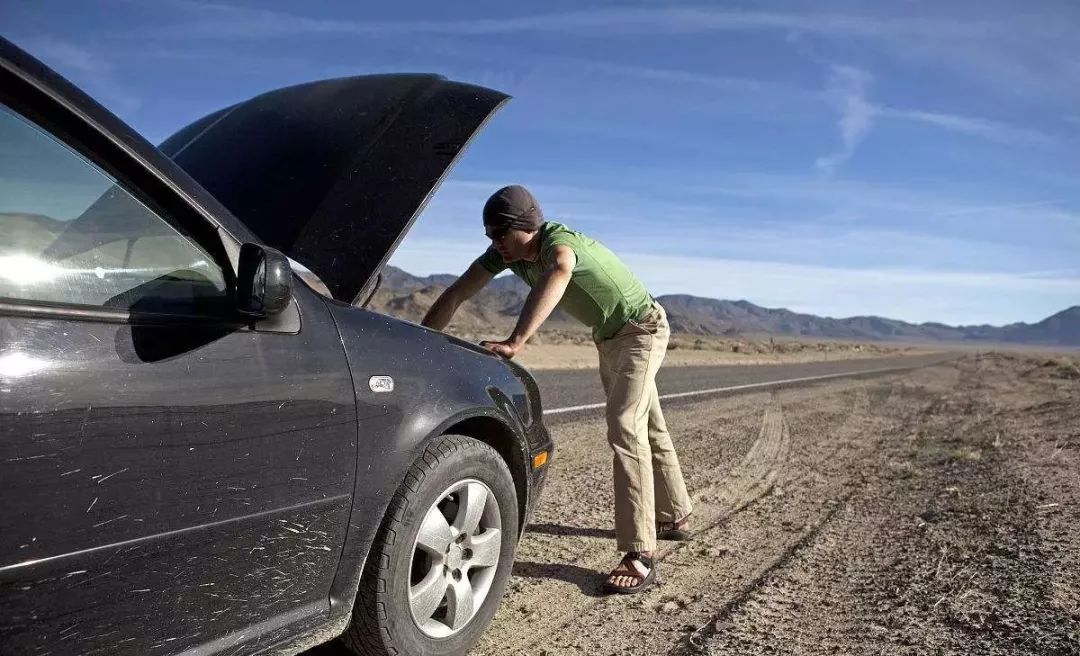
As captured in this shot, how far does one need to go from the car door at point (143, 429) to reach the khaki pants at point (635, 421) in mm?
1795

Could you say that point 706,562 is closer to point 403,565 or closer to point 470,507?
point 470,507

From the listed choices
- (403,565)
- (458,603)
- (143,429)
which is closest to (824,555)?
(458,603)

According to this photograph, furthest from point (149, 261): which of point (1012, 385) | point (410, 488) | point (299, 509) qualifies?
point (1012, 385)

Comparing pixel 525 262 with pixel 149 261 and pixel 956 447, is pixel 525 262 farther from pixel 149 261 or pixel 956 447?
pixel 956 447

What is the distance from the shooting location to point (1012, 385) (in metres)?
19.0

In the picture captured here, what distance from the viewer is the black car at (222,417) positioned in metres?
1.74

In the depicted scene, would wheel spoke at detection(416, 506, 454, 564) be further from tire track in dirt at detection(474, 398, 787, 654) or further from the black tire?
tire track in dirt at detection(474, 398, 787, 654)

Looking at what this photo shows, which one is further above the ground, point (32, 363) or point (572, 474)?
point (32, 363)

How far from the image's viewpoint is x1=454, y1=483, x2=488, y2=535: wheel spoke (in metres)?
2.77

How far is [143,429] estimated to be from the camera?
6.11 feet

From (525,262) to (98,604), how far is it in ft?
8.46

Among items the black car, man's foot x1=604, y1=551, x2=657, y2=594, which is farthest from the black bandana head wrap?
man's foot x1=604, y1=551, x2=657, y2=594

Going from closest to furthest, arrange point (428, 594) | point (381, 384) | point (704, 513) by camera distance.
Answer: point (381, 384)
point (428, 594)
point (704, 513)

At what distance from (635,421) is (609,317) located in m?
0.54
